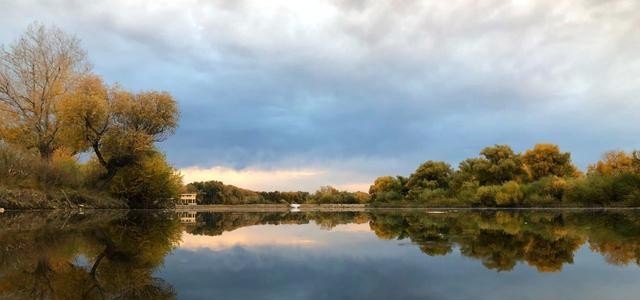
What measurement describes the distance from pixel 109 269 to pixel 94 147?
84.3ft

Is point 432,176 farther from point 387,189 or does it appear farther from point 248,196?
point 248,196

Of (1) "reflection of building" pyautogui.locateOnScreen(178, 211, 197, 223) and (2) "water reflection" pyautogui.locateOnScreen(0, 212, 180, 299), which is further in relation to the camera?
(1) "reflection of building" pyautogui.locateOnScreen(178, 211, 197, 223)

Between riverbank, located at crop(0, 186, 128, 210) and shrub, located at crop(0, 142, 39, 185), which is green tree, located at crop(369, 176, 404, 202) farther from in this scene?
shrub, located at crop(0, 142, 39, 185)

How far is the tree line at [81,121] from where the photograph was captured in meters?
28.4

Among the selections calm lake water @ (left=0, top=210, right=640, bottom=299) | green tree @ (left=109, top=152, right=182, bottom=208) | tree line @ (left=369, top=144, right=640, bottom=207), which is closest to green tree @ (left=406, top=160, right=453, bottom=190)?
tree line @ (left=369, top=144, right=640, bottom=207)

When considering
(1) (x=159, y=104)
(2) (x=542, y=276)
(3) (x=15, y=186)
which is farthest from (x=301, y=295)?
(1) (x=159, y=104)

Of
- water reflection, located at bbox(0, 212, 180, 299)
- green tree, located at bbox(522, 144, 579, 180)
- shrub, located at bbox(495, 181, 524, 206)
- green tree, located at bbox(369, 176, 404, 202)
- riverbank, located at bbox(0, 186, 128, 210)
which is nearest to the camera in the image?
water reflection, located at bbox(0, 212, 180, 299)

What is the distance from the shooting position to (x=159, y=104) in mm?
29984

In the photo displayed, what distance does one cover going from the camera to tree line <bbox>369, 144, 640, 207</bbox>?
1388 inches

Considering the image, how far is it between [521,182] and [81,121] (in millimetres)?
35670

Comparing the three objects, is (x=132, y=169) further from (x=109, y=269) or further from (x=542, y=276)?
(x=542, y=276)

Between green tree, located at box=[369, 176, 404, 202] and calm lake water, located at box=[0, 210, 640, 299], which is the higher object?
green tree, located at box=[369, 176, 404, 202]

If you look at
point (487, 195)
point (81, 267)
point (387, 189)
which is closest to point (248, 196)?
point (387, 189)

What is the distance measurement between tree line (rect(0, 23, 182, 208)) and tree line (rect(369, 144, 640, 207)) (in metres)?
25.9
